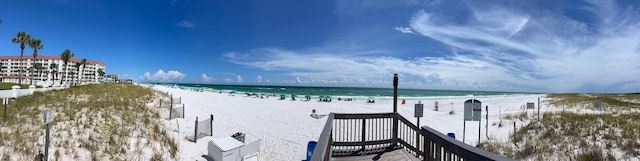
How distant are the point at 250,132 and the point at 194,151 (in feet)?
13.6

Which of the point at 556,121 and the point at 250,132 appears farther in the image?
the point at 250,132

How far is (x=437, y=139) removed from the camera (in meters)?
3.54

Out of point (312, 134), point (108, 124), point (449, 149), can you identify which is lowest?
point (312, 134)

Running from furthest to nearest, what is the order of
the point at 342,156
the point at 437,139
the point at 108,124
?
the point at 108,124, the point at 342,156, the point at 437,139

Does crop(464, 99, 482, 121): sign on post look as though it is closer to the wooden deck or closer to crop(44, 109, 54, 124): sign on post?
the wooden deck

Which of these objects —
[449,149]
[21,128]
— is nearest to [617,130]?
[449,149]

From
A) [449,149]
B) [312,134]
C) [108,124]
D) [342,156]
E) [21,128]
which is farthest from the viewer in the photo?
[312,134]

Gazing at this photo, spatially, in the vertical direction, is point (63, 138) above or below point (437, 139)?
below

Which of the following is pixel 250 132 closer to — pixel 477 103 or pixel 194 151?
pixel 194 151

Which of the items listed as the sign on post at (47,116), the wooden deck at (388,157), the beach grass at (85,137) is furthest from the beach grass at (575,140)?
the sign on post at (47,116)

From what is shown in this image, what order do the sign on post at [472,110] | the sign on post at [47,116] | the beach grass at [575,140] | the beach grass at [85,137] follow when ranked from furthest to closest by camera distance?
the sign on post at [472,110]
the beach grass at [575,140]
the beach grass at [85,137]
the sign on post at [47,116]

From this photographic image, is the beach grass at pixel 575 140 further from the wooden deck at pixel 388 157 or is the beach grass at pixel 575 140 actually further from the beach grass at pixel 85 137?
the beach grass at pixel 85 137

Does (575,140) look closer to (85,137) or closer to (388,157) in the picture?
(388,157)

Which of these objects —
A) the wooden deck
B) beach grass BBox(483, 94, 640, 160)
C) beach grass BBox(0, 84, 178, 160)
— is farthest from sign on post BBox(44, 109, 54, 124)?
beach grass BBox(483, 94, 640, 160)
